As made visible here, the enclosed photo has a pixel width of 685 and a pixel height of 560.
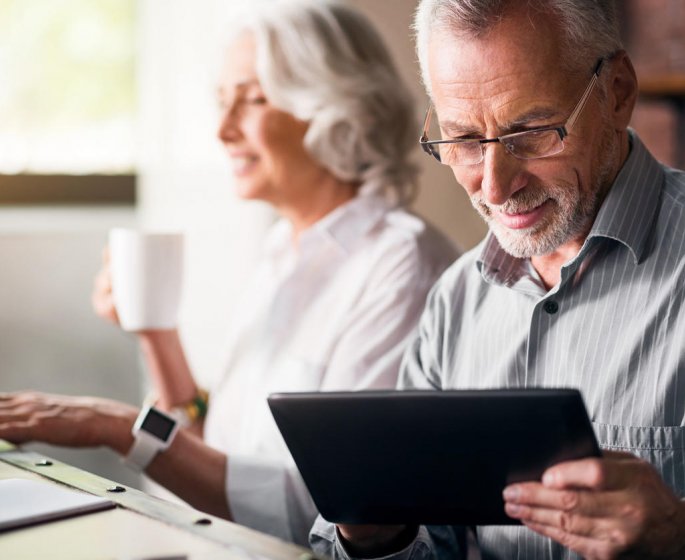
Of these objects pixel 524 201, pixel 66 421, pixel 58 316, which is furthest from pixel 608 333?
pixel 58 316

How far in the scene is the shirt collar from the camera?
1.29 metres

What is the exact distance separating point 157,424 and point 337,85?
0.77 metres

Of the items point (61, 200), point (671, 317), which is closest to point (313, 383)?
point (671, 317)

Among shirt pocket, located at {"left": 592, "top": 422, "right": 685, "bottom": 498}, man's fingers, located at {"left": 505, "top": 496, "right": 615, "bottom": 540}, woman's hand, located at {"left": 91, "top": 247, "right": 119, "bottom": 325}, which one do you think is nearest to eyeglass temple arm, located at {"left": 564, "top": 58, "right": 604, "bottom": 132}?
shirt pocket, located at {"left": 592, "top": 422, "right": 685, "bottom": 498}

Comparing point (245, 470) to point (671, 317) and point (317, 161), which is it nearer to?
point (317, 161)

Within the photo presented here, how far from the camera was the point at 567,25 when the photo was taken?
4.18ft

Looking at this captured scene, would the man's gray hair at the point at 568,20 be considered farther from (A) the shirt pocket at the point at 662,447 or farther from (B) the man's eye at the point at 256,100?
(B) the man's eye at the point at 256,100

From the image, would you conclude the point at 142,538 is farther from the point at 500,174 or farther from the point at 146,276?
the point at 146,276

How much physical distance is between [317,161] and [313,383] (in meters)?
0.48

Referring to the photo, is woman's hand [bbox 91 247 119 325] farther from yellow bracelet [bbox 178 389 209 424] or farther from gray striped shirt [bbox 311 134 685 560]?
gray striped shirt [bbox 311 134 685 560]

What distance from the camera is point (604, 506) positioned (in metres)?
1.00

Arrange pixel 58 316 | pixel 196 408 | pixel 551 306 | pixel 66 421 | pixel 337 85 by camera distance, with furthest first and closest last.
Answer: pixel 58 316 → pixel 196 408 → pixel 337 85 → pixel 66 421 → pixel 551 306

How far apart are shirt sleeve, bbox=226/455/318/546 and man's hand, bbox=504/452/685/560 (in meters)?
0.75

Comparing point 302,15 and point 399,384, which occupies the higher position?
point 302,15
